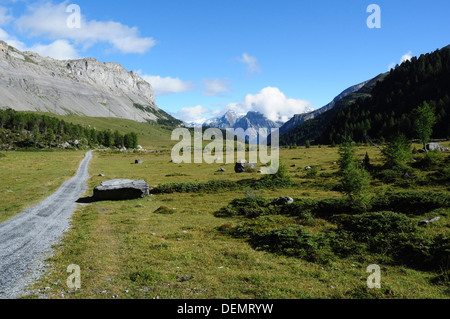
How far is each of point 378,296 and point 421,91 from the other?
220418mm

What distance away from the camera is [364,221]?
18.6m

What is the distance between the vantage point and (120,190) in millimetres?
34500

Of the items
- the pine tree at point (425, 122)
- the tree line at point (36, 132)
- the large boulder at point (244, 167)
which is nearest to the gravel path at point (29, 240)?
the large boulder at point (244, 167)

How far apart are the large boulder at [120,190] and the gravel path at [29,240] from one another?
3.55 metres

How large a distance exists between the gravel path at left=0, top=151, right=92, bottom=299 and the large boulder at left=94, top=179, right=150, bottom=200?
355 centimetres

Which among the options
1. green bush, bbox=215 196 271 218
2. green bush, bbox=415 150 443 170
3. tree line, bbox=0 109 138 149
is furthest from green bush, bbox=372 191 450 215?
tree line, bbox=0 109 138 149

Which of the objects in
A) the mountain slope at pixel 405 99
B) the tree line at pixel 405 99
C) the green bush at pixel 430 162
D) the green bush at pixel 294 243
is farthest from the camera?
the mountain slope at pixel 405 99

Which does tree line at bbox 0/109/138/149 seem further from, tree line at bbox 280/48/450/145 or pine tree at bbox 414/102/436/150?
pine tree at bbox 414/102/436/150

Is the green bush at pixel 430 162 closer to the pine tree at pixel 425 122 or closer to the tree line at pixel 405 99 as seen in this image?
the pine tree at pixel 425 122

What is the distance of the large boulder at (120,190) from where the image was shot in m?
33.8

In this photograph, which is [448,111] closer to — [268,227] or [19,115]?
[268,227]

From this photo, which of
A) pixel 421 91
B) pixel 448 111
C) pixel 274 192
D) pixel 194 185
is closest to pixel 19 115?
pixel 194 185

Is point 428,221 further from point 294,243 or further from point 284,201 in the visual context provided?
point 284,201

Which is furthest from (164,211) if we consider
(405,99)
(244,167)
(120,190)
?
(405,99)
